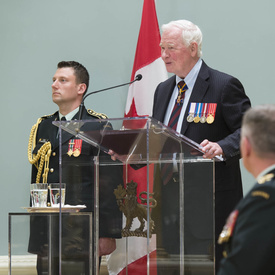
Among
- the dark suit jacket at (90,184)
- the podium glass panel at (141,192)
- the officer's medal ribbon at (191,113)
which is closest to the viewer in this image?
the podium glass panel at (141,192)

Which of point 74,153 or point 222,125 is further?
point 222,125

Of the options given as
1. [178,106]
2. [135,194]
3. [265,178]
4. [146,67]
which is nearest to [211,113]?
[178,106]

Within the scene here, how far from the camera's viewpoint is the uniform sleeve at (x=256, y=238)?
53.4 inches

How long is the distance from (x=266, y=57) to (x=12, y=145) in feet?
6.66

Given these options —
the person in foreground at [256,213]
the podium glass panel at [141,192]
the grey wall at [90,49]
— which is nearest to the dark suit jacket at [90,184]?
the podium glass panel at [141,192]

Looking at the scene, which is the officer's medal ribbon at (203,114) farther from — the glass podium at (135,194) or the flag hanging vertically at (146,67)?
the flag hanging vertically at (146,67)

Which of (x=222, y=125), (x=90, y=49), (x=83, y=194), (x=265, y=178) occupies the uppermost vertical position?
(x=90, y=49)

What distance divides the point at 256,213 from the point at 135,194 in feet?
3.43

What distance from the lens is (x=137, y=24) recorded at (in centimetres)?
464

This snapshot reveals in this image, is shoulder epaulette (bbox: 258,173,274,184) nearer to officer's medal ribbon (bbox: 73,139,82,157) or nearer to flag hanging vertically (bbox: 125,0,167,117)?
officer's medal ribbon (bbox: 73,139,82,157)

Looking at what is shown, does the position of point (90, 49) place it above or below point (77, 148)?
above

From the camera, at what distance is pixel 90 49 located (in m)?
4.66

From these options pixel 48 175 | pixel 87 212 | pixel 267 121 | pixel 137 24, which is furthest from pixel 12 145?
pixel 267 121

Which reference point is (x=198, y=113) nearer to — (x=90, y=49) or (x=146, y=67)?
(x=146, y=67)
